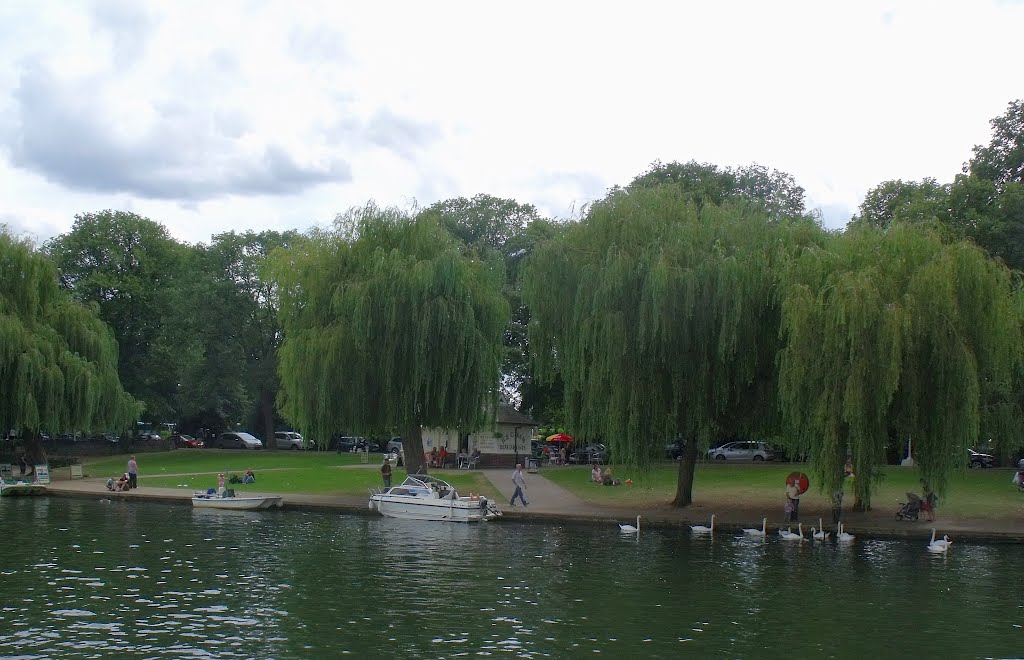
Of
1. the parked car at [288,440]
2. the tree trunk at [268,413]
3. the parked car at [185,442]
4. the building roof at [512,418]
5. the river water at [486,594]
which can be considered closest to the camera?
the river water at [486,594]

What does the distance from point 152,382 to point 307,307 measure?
135 ft

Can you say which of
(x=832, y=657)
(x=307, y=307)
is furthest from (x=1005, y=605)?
(x=307, y=307)

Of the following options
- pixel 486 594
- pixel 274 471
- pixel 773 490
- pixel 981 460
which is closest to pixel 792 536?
pixel 773 490

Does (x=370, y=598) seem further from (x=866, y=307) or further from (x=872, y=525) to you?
(x=872, y=525)

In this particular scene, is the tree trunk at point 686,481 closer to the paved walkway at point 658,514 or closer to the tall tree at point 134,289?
the paved walkway at point 658,514

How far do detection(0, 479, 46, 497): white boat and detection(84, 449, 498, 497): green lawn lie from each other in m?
5.62

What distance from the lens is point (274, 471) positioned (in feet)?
184

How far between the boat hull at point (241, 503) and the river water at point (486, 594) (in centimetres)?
576

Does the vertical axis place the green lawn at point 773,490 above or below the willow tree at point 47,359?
below

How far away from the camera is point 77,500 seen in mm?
44312

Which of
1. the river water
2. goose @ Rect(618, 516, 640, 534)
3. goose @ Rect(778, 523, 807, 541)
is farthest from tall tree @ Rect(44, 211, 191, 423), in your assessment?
goose @ Rect(778, 523, 807, 541)

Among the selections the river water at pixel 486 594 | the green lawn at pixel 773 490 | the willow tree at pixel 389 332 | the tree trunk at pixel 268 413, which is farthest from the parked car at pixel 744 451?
the tree trunk at pixel 268 413

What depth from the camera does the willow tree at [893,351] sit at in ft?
99.8

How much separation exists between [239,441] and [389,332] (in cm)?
4755
